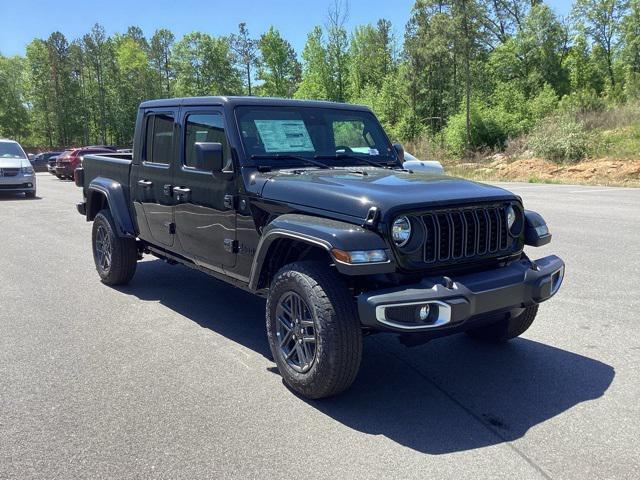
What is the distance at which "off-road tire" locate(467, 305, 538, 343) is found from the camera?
170 inches

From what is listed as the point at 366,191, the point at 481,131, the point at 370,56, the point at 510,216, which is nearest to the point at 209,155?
the point at 366,191

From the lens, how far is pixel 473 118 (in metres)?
40.4

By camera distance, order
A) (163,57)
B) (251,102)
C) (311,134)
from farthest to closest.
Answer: (163,57), (311,134), (251,102)

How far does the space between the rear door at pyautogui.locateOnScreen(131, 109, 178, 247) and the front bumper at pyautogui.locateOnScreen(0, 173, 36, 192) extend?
1360 cm

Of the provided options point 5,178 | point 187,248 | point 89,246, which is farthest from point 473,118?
point 187,248

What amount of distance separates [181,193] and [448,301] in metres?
2.74

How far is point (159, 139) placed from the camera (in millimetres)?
5539

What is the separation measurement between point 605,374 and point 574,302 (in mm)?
1831

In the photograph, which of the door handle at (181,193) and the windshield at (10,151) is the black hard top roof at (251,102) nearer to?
the door handle at (181,193)

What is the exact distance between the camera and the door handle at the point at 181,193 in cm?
495

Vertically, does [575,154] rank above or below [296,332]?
above

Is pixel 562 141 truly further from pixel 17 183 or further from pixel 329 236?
pixel 329 236

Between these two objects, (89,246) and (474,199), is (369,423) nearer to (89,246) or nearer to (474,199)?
(474,199)

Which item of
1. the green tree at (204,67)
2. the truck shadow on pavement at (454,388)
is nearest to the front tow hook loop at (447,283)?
the truck shadow on pavement at (454,388)
